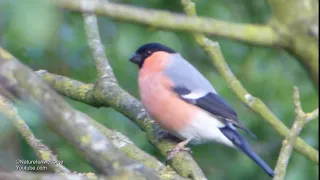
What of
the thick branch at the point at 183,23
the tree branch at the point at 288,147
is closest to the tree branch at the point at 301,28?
the thick branch at the point at 183,23

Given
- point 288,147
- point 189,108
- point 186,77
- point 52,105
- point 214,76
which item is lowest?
point 52,105

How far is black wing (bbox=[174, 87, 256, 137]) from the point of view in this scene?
277cm

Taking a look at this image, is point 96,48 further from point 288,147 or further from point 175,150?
point 288,147

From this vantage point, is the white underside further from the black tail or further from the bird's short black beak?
the bird's short black beak

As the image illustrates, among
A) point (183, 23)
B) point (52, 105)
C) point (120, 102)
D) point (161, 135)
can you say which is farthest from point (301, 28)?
point (161, 135)

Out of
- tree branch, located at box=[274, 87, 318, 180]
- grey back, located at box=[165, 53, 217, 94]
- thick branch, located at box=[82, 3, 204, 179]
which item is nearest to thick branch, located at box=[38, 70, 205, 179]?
thick branch, located at box=[82, 3, 204, 179]

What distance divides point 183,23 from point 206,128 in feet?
6.48

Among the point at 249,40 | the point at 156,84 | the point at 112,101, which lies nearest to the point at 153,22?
the point at 249,40

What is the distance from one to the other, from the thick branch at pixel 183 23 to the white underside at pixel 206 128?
189 centimetres

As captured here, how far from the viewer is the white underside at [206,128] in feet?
9.26

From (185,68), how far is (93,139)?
2238 millimetres

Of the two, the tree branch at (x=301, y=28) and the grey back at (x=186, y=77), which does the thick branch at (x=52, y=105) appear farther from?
the grey back at (x=186, y=77)

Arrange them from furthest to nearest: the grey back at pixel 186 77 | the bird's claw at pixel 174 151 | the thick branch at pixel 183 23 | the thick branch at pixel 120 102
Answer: the grey back at pixel 186 77, the thick branch at pixel 120 102, the bird's claw at pixel 174 151, the thick branch at pixel 183 23

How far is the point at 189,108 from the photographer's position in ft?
9.38
